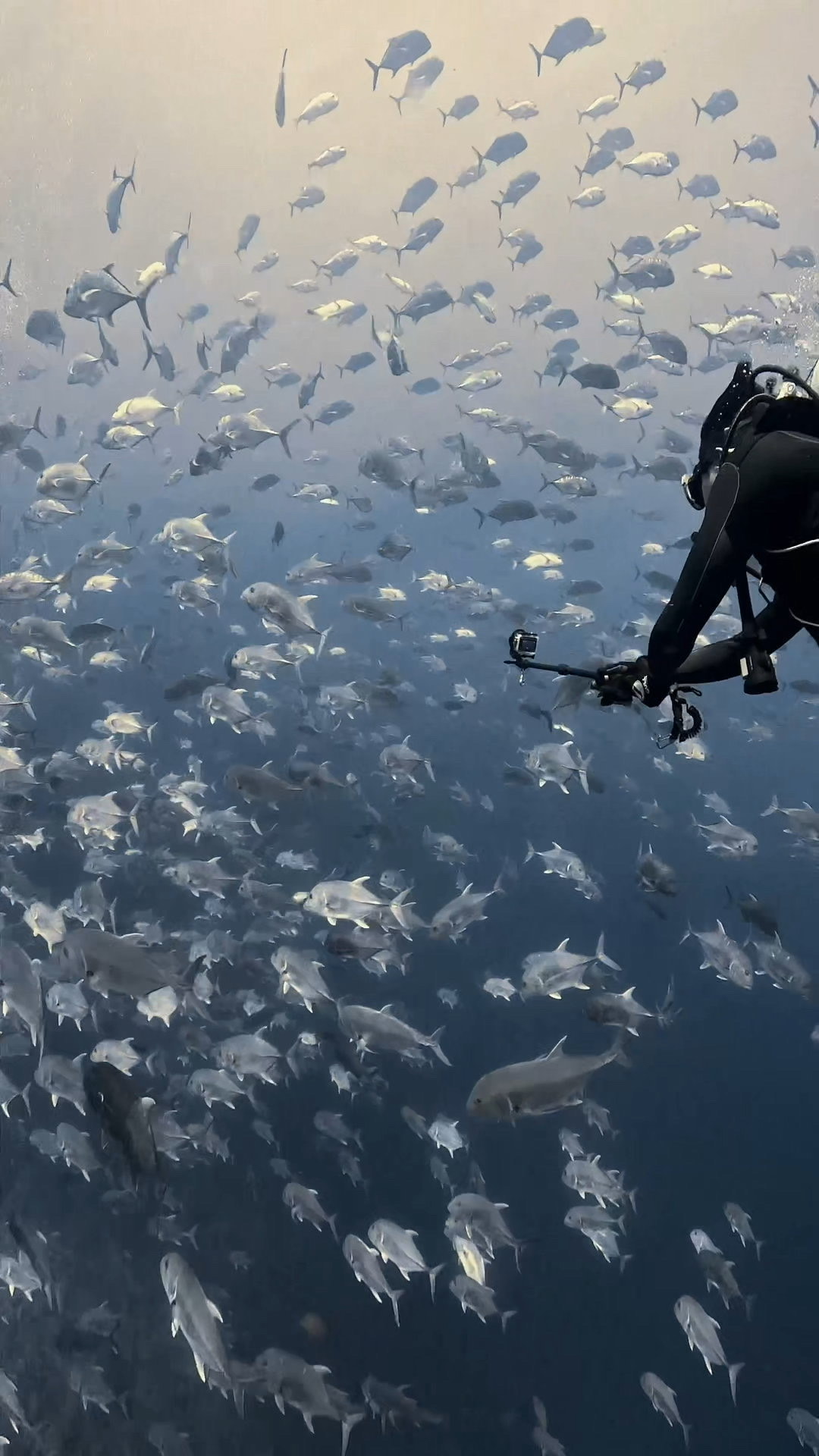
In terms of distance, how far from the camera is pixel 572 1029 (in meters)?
10.2

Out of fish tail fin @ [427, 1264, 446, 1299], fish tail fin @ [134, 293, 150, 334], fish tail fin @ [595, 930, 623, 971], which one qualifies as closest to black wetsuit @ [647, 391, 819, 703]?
fish tail fin @ [595, 930, 623, 971]

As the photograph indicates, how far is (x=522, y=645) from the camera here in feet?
9.53

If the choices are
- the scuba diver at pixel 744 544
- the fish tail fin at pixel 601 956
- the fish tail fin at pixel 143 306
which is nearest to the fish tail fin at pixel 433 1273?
the fish tail fin at pixel 601 956

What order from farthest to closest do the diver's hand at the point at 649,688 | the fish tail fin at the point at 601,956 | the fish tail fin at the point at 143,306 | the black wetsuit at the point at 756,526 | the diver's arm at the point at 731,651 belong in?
the fish tail fin at the point at 143,306, the fish tail fin at the point at 601,956, the diver's arm at the point at 731,651, the diver's hand at the point at 649,688, the black wetsuit at the point at 756,526

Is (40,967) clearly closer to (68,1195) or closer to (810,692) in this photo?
(68,1195)

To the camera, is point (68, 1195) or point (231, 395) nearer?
point (68, 1195)

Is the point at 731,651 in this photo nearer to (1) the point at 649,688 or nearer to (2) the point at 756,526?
(1) the point at 649,688

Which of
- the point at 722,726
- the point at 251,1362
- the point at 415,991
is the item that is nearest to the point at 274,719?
the point at 415,991

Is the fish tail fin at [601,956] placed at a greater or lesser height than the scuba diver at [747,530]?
lesser

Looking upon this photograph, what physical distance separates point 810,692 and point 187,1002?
9.24 metres

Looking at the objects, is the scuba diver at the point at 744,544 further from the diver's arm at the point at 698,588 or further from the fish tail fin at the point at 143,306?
the fish tail fin at the point at 143,306

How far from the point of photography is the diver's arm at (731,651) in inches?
110

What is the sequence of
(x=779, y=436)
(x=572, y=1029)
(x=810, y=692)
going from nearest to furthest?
(x=779, y=436), (x=572, y=1029), (x=810, y=692)

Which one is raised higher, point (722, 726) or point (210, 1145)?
point (210, 1145)
